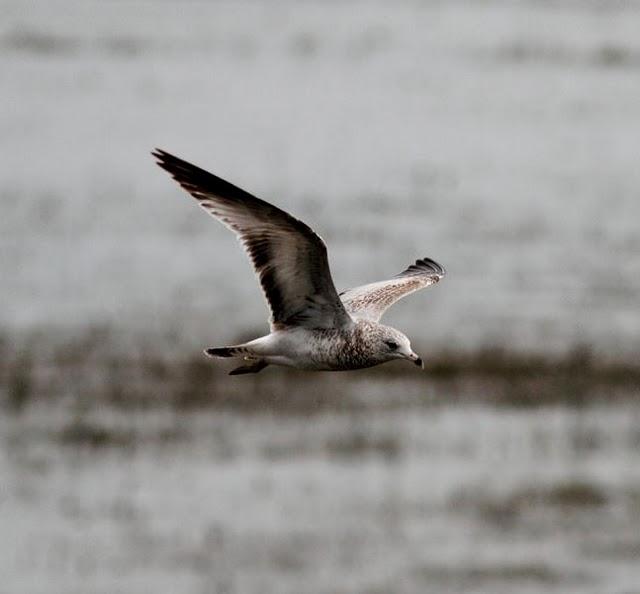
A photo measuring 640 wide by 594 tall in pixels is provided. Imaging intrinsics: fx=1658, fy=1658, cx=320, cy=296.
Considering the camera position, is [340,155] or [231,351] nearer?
[231,351]

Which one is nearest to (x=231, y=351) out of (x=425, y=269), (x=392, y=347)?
(x=392, y=347)

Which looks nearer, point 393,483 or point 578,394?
point 393,483

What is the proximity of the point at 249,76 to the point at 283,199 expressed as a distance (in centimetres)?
616

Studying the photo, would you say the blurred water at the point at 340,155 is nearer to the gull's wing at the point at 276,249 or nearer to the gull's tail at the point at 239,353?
the gull's tail at the point at 239,353

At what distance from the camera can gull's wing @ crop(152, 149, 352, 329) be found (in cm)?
696

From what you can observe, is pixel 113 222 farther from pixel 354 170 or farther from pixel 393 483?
pixel 393 483

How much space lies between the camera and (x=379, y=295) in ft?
27.8

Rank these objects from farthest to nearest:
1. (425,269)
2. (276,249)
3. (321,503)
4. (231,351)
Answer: (321,503) < (425,269) < (231,351) < (276,249)

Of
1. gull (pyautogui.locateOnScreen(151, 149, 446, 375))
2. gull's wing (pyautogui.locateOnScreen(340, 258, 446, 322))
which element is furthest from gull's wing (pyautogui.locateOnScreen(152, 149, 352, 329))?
gull's wing (pyautogui.locateOnScreen(340, 258, 446, 322))

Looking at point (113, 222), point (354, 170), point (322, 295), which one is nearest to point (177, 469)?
point (113, 222)

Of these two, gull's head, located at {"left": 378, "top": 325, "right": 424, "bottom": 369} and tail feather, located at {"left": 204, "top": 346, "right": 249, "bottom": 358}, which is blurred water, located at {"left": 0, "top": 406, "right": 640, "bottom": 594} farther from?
gull's head, located at {"left": 378, "top": 325, "right": 424, "bottom": 369}

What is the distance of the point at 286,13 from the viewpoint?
97.6 feet

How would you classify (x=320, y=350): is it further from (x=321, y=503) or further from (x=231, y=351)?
(x=321, y=503)

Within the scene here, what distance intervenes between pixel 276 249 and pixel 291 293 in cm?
24
